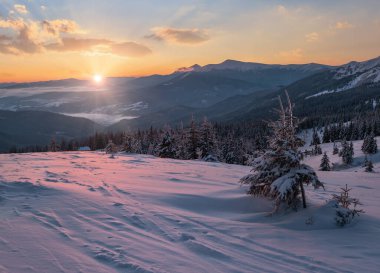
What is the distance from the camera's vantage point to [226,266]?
7.52m

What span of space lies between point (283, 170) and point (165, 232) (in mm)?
5233

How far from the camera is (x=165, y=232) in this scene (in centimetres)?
969

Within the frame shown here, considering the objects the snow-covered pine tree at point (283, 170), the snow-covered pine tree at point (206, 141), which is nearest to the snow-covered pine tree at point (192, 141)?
the snow-covered pine tree at point (206, 141)

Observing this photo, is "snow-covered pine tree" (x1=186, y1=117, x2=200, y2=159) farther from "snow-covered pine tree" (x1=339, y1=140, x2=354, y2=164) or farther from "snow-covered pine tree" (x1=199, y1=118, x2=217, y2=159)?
"snow-covered pine tree" (x1=339, y1=140, x2=354, y2=164)

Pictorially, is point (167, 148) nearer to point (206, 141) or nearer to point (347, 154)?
point (206, 141)

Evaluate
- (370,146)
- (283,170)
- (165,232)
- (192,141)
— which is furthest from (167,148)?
(370,146)

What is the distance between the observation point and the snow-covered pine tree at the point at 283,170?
12008 mm

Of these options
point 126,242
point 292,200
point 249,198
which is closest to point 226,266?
point 126,242

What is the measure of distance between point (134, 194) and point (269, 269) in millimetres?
8135

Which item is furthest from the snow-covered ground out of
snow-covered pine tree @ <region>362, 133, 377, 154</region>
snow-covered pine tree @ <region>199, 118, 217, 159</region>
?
snow-covered pine tree @ <region>362, 133, 377, 154</region>

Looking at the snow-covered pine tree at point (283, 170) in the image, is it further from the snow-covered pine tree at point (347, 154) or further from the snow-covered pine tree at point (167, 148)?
the snow-covered pine tree at point (347, 154)

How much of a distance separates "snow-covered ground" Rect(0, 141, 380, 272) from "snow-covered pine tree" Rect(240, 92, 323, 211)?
30.2 inches

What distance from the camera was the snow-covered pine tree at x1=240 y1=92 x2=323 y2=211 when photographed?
12.0 meters

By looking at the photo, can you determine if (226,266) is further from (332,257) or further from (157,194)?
(157,194)
